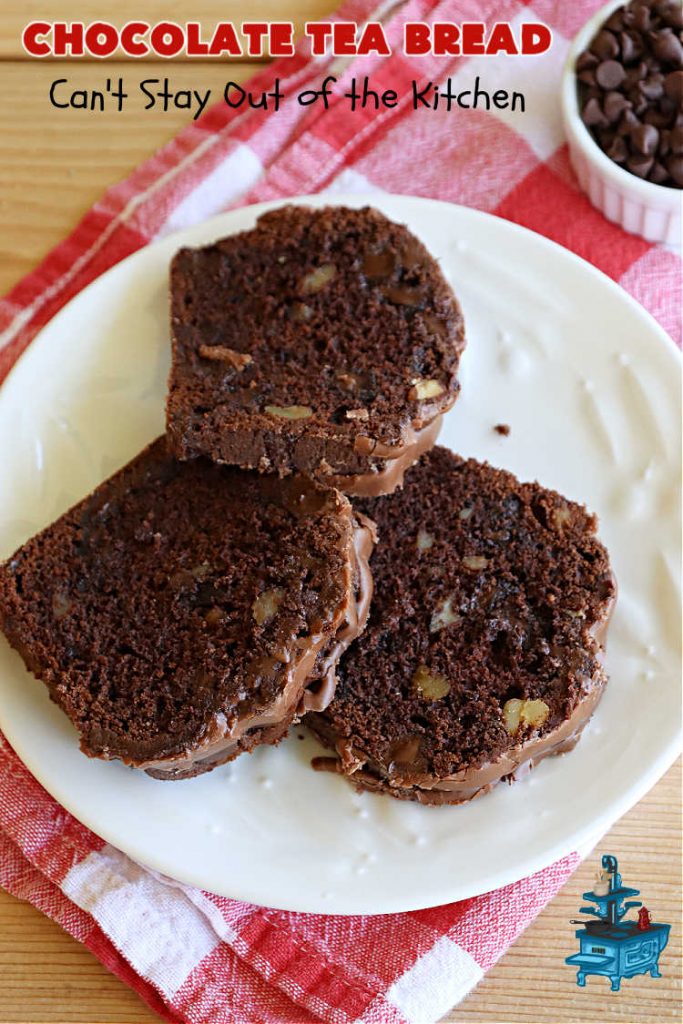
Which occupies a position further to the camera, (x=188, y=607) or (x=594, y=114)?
(x=594, y=114)

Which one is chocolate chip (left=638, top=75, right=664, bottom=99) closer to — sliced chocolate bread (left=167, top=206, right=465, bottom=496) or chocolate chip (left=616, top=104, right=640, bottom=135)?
chocolate chip (left=616, top=104, right=640, bottom=135)

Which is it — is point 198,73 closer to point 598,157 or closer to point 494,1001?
point 598,157

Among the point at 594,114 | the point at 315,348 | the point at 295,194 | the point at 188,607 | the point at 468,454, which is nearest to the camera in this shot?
the point at 188,607

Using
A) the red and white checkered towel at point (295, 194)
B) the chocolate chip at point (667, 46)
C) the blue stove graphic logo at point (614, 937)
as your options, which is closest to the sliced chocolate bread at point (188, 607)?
the red and white checkered towel at point (295, 194)

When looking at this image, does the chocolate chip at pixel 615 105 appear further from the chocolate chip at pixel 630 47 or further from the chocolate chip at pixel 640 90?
the chocolate chip at pixel 630 47

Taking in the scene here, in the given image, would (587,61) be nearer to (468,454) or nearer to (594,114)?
(594,114)

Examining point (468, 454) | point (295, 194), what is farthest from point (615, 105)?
point (468, 454)
